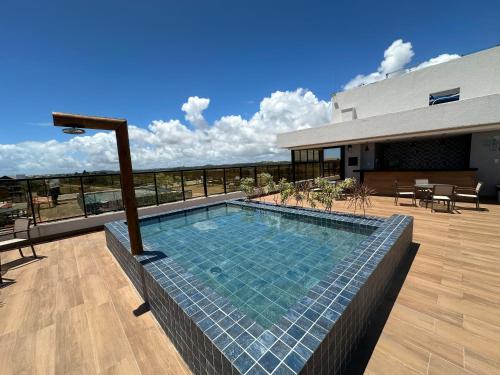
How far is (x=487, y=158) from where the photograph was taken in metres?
7.44

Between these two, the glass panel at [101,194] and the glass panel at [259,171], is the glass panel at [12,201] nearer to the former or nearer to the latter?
the glass panel at [101,194]

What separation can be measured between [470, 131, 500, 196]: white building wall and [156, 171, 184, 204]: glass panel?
1099 cm

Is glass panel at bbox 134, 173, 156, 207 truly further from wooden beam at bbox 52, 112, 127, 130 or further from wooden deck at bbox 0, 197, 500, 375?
wooden beam at bbox 52, 112, 127, 130

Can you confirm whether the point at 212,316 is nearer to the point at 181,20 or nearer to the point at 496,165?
the point at 181,20

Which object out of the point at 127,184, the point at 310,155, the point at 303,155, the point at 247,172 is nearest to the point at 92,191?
the point at 127,184

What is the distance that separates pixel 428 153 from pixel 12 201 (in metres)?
14.9

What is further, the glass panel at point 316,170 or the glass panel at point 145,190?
the glass panel at point 316,170

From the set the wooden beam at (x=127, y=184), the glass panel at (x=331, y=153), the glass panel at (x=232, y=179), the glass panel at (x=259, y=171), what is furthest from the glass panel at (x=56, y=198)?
the glass panel at (x=331, y=153)

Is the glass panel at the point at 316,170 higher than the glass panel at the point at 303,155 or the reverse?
the reverse

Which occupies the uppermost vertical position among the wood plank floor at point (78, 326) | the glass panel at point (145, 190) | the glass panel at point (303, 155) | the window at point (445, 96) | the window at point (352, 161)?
the window at point (445, 96)

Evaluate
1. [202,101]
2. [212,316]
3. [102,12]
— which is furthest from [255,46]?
[212,316]

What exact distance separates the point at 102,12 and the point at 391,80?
40.2 feet

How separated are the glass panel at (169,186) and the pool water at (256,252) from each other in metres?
1.52

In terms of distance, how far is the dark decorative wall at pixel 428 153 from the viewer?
336 inches
